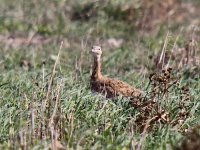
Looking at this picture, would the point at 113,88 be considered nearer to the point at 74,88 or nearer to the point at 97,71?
the point at 74,88

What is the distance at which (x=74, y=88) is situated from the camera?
744 centimetres

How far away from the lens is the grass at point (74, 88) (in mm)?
5844

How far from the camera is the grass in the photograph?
584 cm

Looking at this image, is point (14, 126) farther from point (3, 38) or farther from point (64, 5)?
point (64, 5)

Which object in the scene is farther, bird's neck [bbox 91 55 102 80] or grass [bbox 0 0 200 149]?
bird's neck [bbox 91 55 102 80]

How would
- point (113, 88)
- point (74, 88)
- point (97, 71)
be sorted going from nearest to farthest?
point (113, 88), point (74, 88), point (97, 71)

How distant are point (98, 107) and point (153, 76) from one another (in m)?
0.68

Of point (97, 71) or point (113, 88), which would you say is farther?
point (97, 71)

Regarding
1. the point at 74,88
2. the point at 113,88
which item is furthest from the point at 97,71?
the point at 113,88

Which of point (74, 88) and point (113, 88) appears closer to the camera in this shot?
point (113, 88)

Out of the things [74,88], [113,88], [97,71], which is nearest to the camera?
[113,88]

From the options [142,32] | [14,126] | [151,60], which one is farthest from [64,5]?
[14,126]

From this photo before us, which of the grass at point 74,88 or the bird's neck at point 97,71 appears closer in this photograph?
the grass at point 74,88

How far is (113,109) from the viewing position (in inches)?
260
